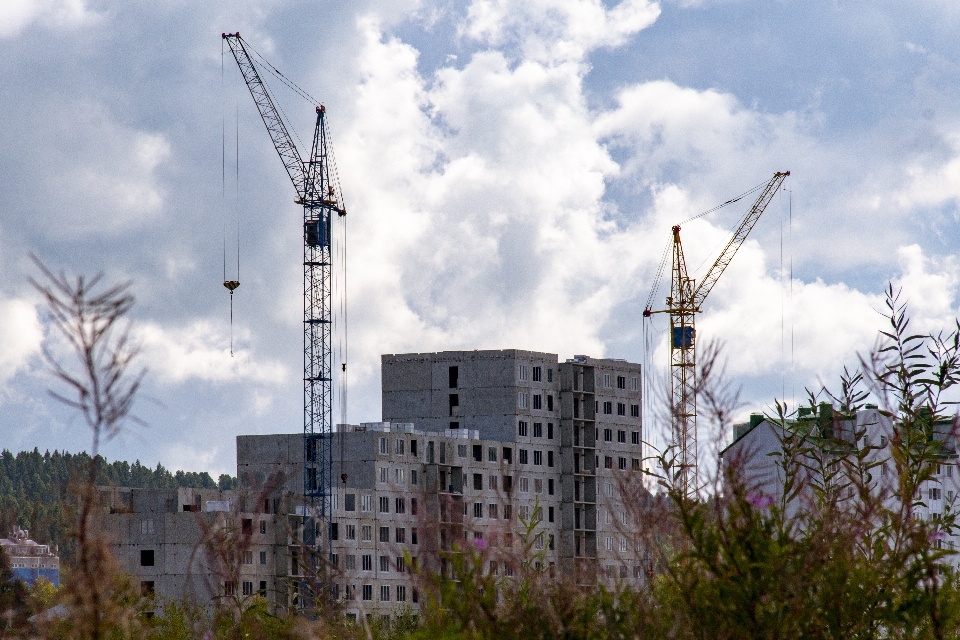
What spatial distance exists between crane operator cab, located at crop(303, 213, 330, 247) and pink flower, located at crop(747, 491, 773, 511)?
12523 cm

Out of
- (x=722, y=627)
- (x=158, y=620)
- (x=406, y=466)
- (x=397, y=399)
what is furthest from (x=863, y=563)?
(x=397, y=399)

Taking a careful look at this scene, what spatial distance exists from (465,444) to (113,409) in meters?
122

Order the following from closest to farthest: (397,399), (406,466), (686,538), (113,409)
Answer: (113,409), (686,538), (406,466), (397,399)

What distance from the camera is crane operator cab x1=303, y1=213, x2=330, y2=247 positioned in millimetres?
134000

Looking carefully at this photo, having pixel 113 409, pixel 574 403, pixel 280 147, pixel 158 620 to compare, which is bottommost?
pixel 158 620

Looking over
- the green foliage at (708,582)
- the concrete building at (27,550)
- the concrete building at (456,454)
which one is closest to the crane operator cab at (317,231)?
the concrete building at (456,454)

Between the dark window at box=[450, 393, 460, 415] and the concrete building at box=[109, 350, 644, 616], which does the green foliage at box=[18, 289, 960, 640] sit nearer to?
the concrete building at box=[109, 350, 644, 616]

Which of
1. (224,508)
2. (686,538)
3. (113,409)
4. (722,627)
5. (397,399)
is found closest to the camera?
(113,409)

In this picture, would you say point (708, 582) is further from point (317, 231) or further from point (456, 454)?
point (317, 231)

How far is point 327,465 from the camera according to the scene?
126 meters

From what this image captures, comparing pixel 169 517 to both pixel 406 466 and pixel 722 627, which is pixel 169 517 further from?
pixel 722 627

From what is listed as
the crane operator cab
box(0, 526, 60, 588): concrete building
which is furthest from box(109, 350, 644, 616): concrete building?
box(0, 526, 60, 588): concrete building

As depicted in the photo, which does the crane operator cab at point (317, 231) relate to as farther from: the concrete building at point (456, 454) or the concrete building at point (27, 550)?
the concrete building at point (27, 550)

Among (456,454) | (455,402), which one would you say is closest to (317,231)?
(455,402)
